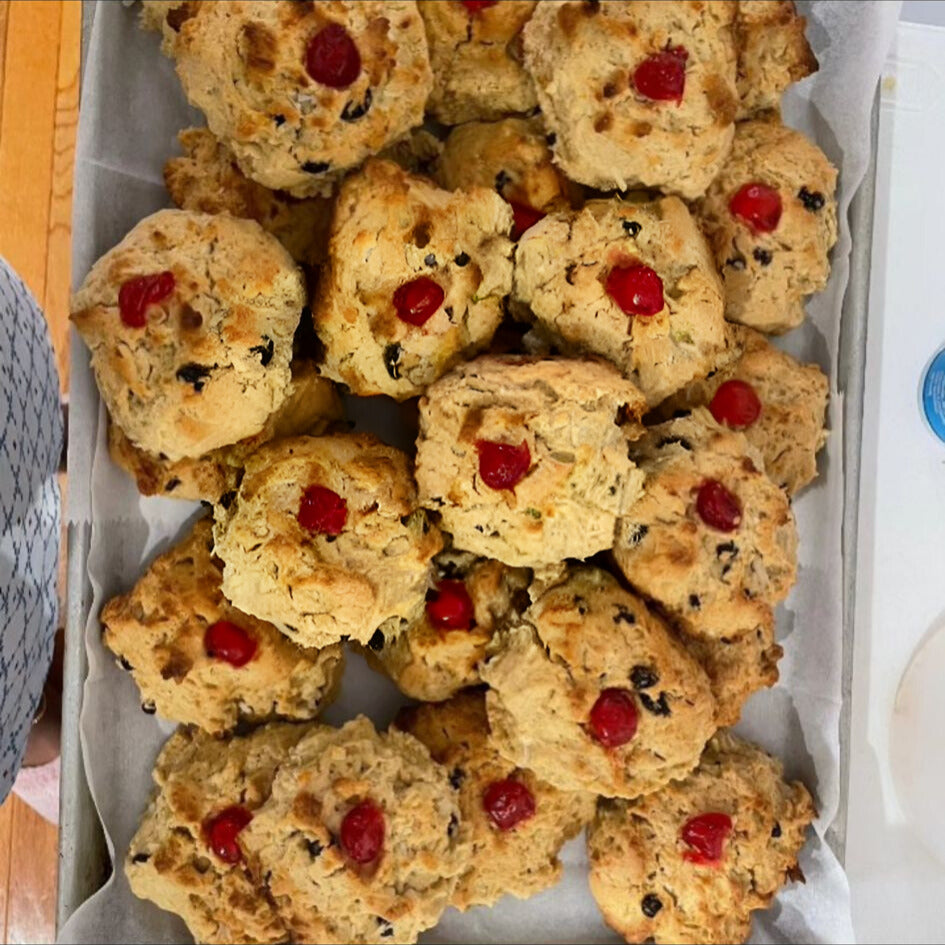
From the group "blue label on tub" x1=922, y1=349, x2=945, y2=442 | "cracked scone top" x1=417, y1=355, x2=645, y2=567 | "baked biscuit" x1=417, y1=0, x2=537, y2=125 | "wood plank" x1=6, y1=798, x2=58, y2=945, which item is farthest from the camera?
"blue label on tub" x1=922, y1=349, x2=945, y2=442

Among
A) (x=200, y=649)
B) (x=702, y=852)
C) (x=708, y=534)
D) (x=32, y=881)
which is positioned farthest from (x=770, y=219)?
(x=32, y=881)

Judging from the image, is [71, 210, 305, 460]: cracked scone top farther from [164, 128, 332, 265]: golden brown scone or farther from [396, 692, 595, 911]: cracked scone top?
[396, 692, 595, 911]: cracked scone top

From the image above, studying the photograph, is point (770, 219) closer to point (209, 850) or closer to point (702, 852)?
point (702, 852)

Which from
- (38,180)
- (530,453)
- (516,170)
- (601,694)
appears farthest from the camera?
(38,180)

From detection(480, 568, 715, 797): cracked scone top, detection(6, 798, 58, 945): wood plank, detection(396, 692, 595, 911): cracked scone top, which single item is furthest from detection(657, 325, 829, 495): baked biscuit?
detection(6, 798, 58, 945): wood plank

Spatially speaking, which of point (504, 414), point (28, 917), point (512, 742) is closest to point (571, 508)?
point (504, 414)
